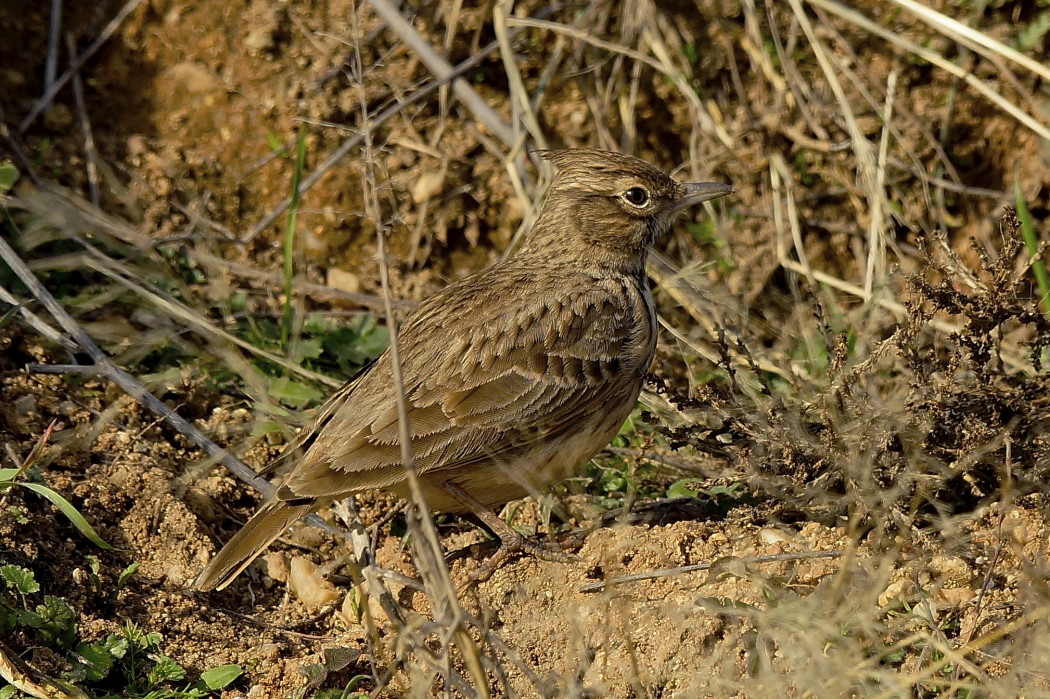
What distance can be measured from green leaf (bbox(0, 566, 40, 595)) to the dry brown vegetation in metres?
0.13

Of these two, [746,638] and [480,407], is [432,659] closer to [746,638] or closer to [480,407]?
[746,638]

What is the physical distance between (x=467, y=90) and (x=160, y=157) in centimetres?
171

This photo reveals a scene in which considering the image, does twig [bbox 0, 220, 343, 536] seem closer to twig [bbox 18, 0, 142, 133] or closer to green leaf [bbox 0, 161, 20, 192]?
green leaf [bbox 0, 161, 20, 192]

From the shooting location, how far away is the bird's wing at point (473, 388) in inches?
179

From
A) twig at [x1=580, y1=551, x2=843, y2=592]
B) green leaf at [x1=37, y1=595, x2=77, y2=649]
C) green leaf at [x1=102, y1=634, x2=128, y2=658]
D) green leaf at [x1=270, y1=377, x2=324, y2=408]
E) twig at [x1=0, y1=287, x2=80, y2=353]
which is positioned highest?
twig at [x1=0, y1=287, x2=80, y2=353]

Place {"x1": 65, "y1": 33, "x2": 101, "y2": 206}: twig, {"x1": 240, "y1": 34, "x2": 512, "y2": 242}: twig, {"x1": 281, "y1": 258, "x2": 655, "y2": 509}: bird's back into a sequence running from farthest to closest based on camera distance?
{"x1": 65, "y1": 33, "x2": 101, "y2": 206}: twig
{"x1": 240, "y1": 34, "x2": 512, "y2": 242}: twig
{"x1": 281, "y1": 258, "x2": 655, "y2": 509}: bird's back

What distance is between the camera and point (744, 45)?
24.2 ft

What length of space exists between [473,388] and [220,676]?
1322 millimetres

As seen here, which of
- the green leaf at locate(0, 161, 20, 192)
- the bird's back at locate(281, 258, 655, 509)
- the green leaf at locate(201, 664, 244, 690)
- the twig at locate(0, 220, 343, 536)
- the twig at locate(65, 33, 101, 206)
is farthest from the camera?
the twig at locate(65, 33, 101, 206)

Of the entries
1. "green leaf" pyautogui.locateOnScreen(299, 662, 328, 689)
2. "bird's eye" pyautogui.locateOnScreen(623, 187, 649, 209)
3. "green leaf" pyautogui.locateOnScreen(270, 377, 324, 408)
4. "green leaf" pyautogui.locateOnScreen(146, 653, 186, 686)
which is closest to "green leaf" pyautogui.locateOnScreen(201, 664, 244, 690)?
"green leaf" pyautogui.locateOnScreen(146, 653, 186, 686)

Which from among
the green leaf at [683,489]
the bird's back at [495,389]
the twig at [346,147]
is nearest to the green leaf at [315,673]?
the bird's back at [495,389]

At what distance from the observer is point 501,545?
16.2 ft

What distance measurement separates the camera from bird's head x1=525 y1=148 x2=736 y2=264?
5469mm

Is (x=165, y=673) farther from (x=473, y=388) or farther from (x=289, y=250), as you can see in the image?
(x=289, y=250)
